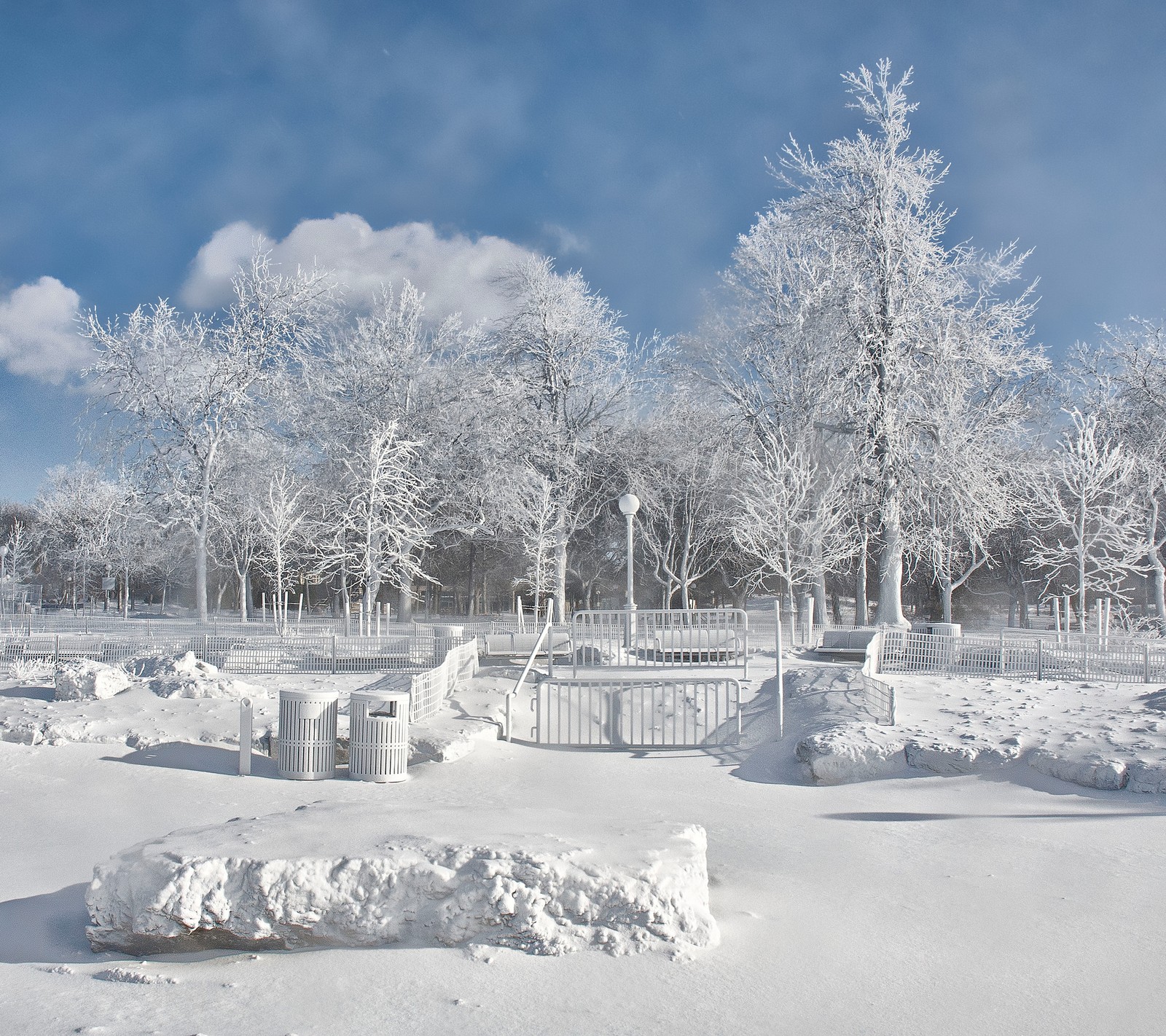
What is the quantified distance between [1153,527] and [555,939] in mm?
36687

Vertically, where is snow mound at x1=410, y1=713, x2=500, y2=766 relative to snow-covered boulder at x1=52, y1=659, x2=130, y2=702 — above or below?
below

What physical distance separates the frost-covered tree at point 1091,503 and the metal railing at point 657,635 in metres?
15.9

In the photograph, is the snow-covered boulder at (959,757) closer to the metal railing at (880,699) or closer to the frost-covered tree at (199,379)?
the metal railing at (880,699)

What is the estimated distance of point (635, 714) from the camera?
15.4m

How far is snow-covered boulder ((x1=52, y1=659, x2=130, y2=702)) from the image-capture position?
13.5 meters

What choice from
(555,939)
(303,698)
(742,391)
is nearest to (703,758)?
(303,698)

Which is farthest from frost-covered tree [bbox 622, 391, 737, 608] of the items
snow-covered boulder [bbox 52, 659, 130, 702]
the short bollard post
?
the short bollard post

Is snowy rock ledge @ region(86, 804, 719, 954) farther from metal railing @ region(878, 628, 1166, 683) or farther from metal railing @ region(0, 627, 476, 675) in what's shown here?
metal railing @ region(878, 628, 1166, 683)

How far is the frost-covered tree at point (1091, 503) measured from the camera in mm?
32219

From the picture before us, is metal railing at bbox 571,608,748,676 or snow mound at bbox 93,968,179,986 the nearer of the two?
snow mound at bbox 93,968,179,986

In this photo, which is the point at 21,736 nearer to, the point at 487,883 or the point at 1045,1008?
the point at 487,883

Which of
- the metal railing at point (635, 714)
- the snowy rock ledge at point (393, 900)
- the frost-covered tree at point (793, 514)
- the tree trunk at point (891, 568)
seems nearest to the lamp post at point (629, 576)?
the metal railing at point (635, 714)

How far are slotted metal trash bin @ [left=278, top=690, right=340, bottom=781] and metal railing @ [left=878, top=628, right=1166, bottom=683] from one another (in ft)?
42.5

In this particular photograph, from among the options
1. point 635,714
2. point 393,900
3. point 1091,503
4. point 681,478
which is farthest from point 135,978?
point 1091,503
